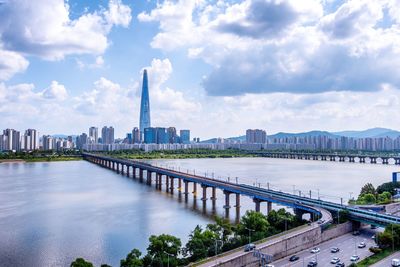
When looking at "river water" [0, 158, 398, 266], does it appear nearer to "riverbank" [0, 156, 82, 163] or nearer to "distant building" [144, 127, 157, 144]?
"riverbank" [0, 156, 82, 163]

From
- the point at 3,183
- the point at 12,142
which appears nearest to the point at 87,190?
the point at 3,183

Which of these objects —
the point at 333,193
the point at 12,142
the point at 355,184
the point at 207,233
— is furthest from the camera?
the point at 12,142

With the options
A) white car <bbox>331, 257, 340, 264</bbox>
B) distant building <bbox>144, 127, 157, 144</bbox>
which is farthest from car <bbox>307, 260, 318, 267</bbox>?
distant building <bbox>144, 127, 157, 144</bbox>

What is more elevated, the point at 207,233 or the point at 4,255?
A: the point at 207,233

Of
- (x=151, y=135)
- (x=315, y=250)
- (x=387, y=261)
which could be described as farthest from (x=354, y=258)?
(x=151, y=135)

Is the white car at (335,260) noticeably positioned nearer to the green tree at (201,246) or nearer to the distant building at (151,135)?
the green tree at (201,246)

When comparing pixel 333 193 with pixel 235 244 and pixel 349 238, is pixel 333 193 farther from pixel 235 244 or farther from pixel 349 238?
pixel 235 244

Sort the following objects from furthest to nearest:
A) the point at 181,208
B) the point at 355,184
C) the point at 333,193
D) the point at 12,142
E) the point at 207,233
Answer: the point at 12,142
the point at 355,184
the point at 333,193
the point at 181,208
the point at 207,233

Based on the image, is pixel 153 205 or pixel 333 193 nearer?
pixel 153 205
